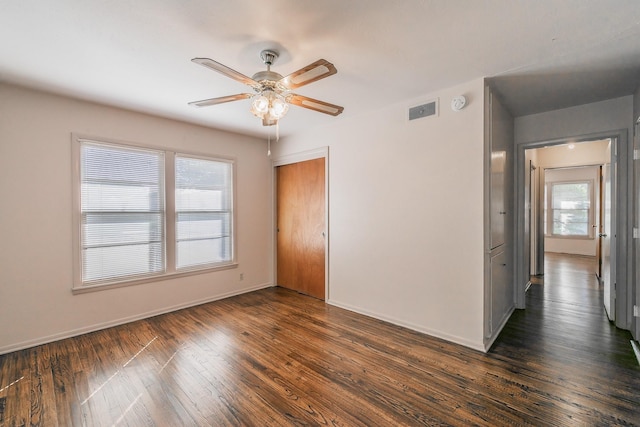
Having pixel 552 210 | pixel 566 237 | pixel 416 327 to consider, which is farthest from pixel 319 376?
pixel 552 210

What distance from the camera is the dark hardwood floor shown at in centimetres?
180

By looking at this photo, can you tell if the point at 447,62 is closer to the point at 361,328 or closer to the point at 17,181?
the point at 361,328


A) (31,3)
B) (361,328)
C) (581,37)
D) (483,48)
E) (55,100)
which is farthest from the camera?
(361,328)

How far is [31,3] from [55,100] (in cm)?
169

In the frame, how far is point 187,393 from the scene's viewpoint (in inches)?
79.7

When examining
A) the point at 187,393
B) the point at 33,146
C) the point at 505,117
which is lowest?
the point at 187,393

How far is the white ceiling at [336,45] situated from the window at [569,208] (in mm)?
6141

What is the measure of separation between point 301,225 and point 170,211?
1.89 m

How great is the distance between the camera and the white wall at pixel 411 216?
105 inches

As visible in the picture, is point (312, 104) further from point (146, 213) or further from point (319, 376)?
point (146, 213)

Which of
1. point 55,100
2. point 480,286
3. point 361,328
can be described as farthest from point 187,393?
point 55,100

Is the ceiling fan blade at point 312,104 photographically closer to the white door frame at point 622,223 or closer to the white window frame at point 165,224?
the white window frame at point 165,224

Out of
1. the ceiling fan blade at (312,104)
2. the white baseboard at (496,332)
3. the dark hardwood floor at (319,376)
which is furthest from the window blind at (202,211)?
the white baseboard at (496,332)

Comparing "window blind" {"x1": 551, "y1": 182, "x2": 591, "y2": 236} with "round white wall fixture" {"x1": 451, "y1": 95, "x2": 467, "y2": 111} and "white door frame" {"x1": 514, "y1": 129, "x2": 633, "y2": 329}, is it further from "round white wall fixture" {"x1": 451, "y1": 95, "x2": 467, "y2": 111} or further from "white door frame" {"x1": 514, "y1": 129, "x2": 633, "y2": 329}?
"round white wall fixture" {"x1": 451, "y1": 95, "x2": 467, "y2": 111}
